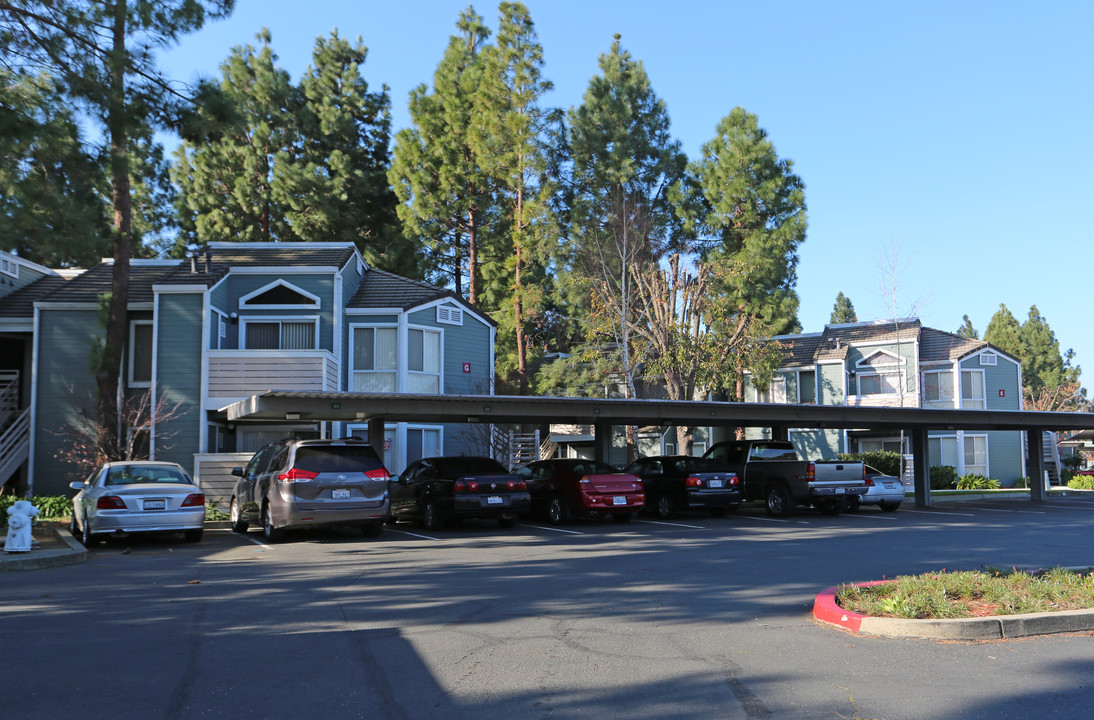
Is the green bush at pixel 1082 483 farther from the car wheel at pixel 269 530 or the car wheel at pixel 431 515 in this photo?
the car wheel at pixel 269 530

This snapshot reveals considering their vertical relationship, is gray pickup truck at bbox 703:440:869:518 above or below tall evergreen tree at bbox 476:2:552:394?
below

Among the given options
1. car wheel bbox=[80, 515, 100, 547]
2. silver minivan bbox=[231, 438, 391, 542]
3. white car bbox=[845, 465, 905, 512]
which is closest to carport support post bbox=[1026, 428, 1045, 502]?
white car bbox=[845, 465, 905, 512]

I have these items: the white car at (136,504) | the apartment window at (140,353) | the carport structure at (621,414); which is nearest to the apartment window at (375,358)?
the carport structure at (621,414)

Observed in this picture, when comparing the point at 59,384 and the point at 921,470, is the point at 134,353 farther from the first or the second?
the point at 921,470

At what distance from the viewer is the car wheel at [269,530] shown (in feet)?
51.9

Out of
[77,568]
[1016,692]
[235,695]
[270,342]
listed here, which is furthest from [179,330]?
[1016,692]

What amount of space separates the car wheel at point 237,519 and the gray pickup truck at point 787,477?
482 inches

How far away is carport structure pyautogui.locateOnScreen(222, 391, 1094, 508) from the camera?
720 inches

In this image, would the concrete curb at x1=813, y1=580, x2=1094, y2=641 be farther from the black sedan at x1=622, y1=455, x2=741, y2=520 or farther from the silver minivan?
the black sedan at x1=622, y1=455, x2=741, y2=520

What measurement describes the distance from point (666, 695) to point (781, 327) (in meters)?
39.6

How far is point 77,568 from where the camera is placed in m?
12.7

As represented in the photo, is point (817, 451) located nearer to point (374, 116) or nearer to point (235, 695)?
point (374, 116)

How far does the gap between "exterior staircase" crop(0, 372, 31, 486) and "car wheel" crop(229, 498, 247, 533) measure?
8655 mm

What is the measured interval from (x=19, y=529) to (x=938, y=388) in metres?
41.6
